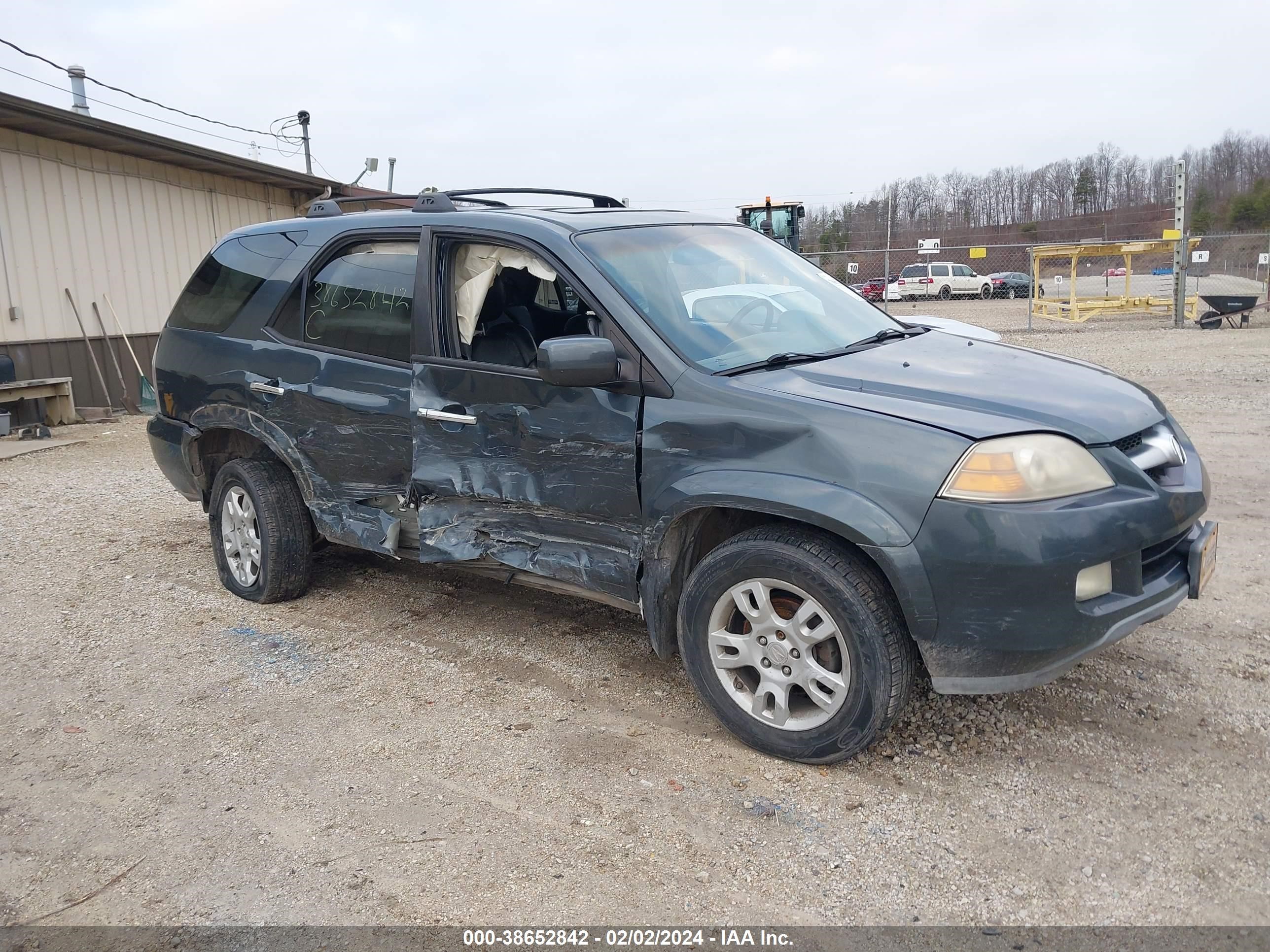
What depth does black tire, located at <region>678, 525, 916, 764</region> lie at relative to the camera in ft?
9.79

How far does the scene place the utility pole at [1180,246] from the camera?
18375 mm

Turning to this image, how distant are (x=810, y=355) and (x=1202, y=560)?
1507 mm

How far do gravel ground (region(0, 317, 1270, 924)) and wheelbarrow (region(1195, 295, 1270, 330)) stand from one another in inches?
624

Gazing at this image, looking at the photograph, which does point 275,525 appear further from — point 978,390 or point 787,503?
point 978,390

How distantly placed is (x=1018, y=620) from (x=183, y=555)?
5055 millimetres

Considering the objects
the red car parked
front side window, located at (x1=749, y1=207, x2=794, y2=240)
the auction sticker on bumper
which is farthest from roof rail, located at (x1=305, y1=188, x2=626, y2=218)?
the red car parked

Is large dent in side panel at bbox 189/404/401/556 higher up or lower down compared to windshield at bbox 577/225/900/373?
lower down

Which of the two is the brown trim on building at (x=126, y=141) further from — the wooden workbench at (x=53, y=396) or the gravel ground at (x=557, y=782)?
the gravel ground at (x=557, y=782)

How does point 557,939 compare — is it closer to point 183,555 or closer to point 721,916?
point 721,916

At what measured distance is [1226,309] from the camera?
59.5 feet

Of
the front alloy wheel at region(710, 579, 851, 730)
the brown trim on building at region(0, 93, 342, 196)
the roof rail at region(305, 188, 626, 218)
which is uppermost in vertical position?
the brown trim on building at region(0, 93, 342, 196)

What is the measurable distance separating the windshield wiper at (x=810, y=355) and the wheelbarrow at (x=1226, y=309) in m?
17.2

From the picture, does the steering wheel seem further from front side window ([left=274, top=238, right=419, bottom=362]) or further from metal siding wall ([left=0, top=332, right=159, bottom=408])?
metal siding wall ([left=0, top=332, right=159, bottom=408])

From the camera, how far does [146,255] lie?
530 inches
